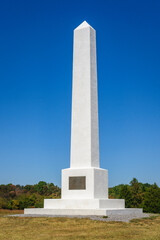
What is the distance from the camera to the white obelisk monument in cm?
1855

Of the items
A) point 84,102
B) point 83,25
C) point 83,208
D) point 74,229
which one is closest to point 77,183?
point 83,208

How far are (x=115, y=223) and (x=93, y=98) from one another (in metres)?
10.0

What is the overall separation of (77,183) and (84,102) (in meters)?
5.65

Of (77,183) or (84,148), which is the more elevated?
(84,148)

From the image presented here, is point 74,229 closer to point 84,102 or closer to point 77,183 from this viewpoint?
point 77,183

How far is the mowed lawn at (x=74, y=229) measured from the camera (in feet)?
34.4

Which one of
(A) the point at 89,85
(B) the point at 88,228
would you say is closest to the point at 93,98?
(A) the point at 89,85

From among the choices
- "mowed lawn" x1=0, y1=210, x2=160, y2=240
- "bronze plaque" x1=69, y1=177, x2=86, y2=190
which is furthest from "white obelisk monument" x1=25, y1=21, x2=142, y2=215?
"mowed lawn" x1=0, y1=210, x2=160, y2=240

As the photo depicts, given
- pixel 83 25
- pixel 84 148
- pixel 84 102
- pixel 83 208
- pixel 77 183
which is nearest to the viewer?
pixel 83 208

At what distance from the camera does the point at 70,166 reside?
20.3 metres

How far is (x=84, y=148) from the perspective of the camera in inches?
790

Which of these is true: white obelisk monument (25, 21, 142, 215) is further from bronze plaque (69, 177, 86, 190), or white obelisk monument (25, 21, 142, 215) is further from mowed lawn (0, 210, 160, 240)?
mowed lawn (0, 210, 160, 240)

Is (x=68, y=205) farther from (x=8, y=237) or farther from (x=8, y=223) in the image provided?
(x=8, y=237)

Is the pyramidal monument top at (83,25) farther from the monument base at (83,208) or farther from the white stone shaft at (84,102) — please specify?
the monument base at (83,208)
